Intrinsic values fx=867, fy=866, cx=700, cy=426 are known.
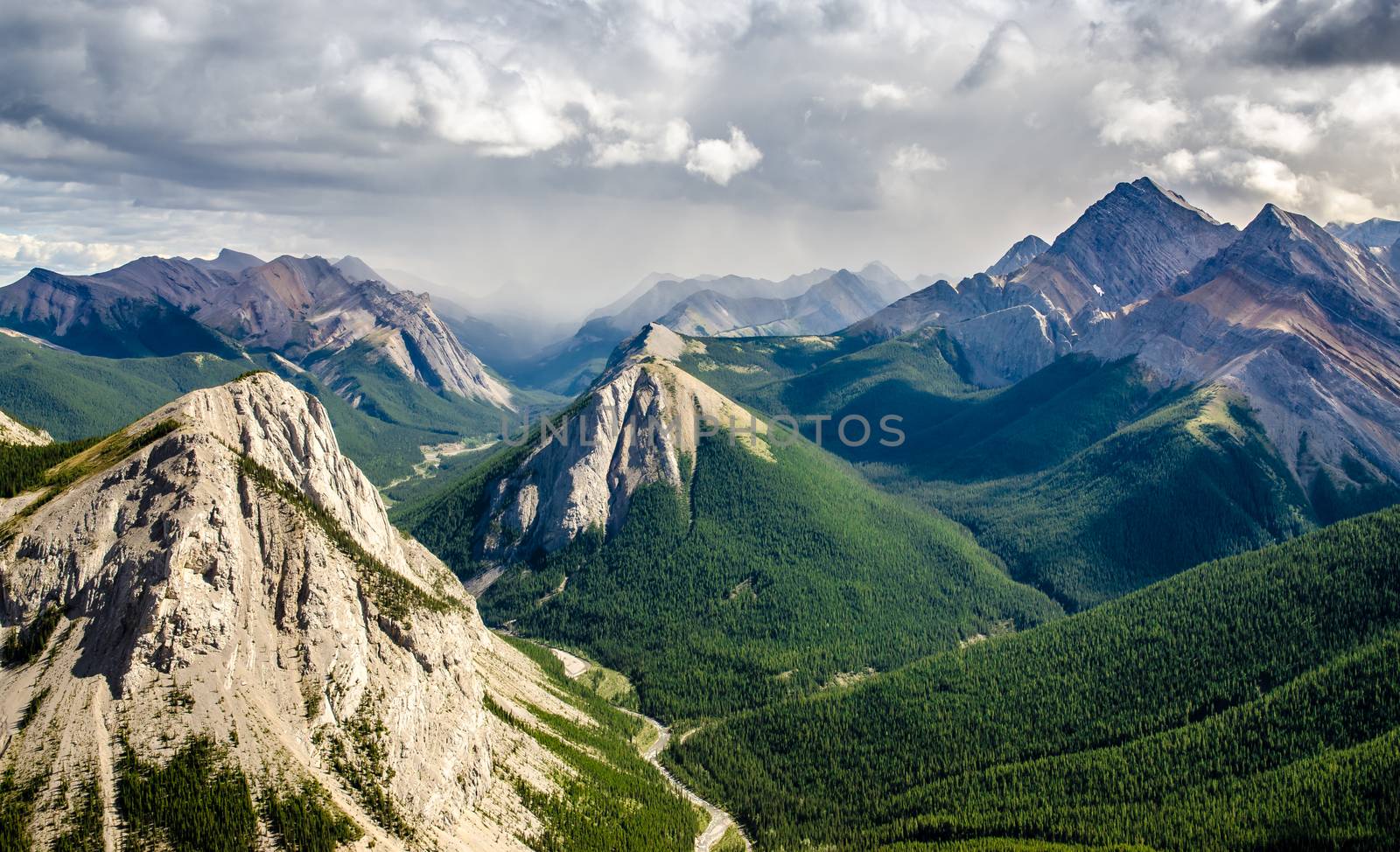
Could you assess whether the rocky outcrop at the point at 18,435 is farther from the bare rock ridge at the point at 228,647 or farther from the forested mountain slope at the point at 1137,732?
the forested mountain slope at the point at 1137,732

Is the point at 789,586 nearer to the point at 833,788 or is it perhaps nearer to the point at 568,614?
the point at 568,614

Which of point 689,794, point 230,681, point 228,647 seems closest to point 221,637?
point 228,647

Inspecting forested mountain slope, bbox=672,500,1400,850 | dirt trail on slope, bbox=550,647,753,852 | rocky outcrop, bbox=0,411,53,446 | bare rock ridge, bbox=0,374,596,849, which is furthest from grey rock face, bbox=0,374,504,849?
forested mountain slope, bbox=672,500,1400,850

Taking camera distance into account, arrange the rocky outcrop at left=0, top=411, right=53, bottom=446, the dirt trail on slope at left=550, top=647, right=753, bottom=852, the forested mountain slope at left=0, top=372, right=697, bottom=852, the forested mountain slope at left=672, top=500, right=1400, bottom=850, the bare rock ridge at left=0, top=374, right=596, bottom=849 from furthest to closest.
→ the dirt trail on slope at left=550, top=647, right=753, bottom=852, the rocky outcrop at left=0, top=411, right=53, bottom=446, the forested mountain slope at left=672, top=500, right=1400, bottom=850, the bare rock ridge at left=0, top=374, right=596, bottom=849, the forested mountain slope at left=0, top=372, right=697, bottom=852

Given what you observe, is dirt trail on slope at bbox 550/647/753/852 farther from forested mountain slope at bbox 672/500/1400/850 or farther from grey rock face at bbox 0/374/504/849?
grey rock face at bbox 0/374/504/849

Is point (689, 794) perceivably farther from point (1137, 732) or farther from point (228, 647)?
point (228, 647)

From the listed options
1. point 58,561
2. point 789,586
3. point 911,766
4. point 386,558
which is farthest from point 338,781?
point 789,586

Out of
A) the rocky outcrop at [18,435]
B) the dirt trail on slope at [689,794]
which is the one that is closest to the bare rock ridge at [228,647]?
the rocky outcrop at [18,435]
